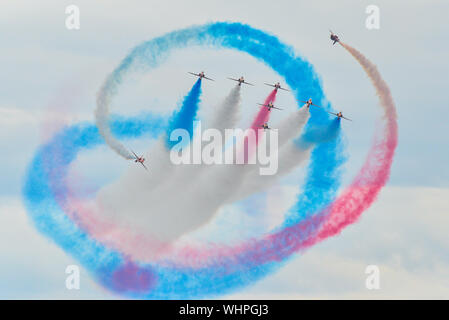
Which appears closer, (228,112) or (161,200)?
(228,112)

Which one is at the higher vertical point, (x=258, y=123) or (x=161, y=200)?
(x=258, y=123)

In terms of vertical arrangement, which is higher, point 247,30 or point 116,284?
point 247,30

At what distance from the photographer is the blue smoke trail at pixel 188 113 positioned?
6294 inches

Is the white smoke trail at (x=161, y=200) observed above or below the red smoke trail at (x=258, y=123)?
below

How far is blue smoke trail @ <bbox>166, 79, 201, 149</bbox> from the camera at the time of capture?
525 ft

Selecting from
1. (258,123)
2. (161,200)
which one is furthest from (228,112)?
(161,200)

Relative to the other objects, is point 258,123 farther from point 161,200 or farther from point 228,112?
point 161,200

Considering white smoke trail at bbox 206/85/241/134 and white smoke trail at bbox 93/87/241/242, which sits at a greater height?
white smoke trail at bbox 206/85/241/134

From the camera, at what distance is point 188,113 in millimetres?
160250

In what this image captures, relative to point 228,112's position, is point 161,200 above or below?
below

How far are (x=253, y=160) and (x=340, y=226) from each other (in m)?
8.75
